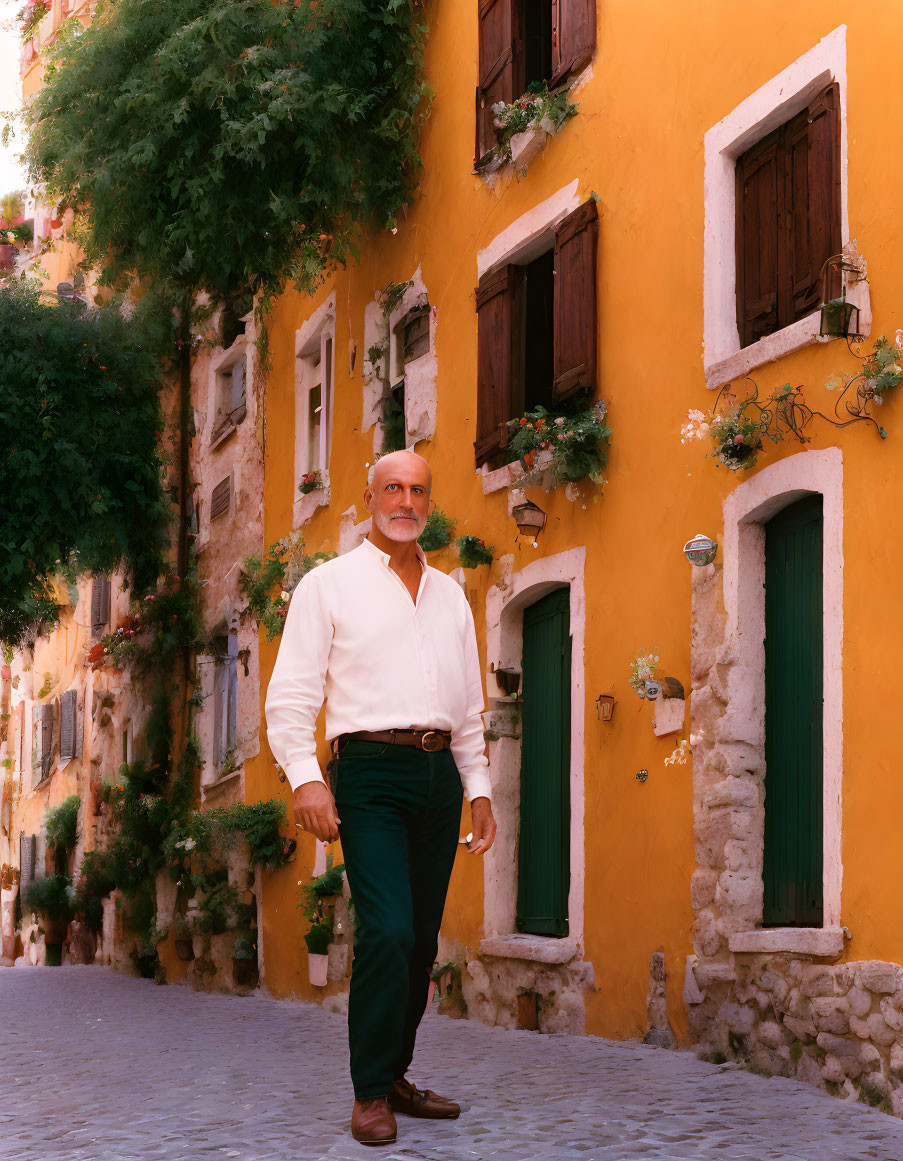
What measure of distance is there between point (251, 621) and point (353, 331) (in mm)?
3519

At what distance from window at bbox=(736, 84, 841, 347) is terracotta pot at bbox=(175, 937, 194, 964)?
10.4 metres

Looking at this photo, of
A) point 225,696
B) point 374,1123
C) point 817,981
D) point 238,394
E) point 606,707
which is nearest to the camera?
point 374,1123

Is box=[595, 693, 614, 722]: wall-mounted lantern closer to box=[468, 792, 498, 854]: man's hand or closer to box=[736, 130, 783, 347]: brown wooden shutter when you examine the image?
box=[736, 130, 783, 347]: brown wooden shutter

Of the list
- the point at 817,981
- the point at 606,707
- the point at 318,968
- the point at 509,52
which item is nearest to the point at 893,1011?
the point at 817,981

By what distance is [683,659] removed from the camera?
855 centimetres

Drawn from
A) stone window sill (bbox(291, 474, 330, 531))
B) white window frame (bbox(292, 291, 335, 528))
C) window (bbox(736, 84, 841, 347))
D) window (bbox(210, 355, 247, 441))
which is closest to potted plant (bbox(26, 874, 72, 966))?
window (bbox(210, 355, 247, 441))

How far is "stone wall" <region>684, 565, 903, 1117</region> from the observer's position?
6566 mm

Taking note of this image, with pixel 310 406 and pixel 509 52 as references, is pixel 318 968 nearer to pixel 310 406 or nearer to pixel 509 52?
pixel 310 406

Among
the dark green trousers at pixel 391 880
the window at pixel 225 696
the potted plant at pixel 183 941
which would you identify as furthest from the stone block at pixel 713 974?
the potted plant at pixel 183 941

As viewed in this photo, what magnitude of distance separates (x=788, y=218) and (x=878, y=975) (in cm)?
377

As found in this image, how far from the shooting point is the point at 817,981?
22.8 feet

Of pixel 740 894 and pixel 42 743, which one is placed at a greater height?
pixel 740 894

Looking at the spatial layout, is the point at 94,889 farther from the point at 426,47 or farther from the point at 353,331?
the point at 426,47

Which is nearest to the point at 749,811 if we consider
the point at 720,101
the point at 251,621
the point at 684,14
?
the point at 720,101
